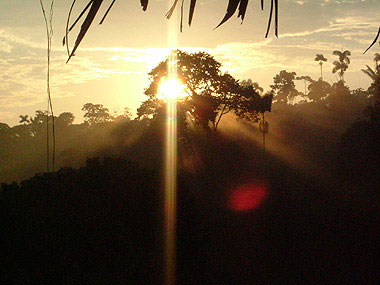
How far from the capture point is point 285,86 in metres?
138

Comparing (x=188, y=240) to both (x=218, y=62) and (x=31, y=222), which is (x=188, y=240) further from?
(x=218, y=62)

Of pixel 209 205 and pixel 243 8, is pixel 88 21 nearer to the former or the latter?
pixel 243 8

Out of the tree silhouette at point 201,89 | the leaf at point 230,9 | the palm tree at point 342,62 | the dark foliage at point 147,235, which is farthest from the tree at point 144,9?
the palm tree at point 342,62

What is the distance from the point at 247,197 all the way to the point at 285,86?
342ft

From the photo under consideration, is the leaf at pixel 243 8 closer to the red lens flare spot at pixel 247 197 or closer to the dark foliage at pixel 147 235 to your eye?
the dark foliage at pixel 147 235

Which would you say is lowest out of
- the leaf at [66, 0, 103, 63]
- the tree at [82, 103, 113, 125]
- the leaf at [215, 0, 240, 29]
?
the tree at [82, 103, 113, 125]

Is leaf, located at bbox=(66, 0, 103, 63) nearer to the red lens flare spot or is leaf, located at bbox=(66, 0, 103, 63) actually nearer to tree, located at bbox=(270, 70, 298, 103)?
the red lens flare spot

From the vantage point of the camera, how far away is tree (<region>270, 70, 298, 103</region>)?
13850cm

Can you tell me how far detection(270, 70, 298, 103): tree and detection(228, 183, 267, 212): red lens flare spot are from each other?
324 ft

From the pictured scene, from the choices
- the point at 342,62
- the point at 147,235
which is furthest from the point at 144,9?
the point at 342,62

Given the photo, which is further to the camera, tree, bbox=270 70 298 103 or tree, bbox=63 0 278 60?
tree, bbox=270 70 298 103

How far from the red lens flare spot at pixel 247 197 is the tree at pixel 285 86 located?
98701 mm

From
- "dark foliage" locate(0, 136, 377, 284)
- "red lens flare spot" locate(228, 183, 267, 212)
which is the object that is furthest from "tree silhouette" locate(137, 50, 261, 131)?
"dark foliage" locate(0, 136, 377, 284)

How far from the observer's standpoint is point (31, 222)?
11320mm
